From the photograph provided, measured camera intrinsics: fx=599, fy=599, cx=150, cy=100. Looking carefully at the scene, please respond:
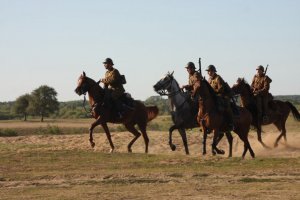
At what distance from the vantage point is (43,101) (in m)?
76.1

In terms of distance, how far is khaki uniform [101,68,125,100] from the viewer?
21672 mm

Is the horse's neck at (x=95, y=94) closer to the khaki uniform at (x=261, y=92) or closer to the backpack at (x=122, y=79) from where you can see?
the backpack at (x=122, y=79)

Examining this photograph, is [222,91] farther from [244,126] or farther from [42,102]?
[42,102]

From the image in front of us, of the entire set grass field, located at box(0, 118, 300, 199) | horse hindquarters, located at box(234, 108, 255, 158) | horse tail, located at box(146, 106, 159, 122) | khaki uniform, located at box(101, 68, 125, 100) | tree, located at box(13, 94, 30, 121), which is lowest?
grass field, located at box(0, 118, 300, 199)

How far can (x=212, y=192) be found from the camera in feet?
39.5

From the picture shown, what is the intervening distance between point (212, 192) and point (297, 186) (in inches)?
75.9

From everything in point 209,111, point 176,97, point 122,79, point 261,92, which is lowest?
point 209,111

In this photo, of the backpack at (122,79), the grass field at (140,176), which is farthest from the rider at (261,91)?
the backpack at (122,79)

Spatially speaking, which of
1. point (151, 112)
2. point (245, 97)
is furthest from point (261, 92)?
point (151, 112)

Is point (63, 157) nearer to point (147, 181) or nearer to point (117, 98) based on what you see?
point (117, 98)

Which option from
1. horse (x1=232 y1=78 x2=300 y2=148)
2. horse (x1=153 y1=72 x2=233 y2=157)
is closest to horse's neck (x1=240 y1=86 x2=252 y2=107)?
horse (x1=232 y1=78 x2=300 y2=148)

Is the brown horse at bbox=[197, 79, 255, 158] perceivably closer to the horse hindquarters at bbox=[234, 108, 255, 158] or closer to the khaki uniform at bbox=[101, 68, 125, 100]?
the horse hindquarters at bbox=[234, 108, 255, 158]

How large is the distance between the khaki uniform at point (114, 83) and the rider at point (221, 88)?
3.70 meters

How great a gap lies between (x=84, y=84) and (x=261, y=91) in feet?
21.9
